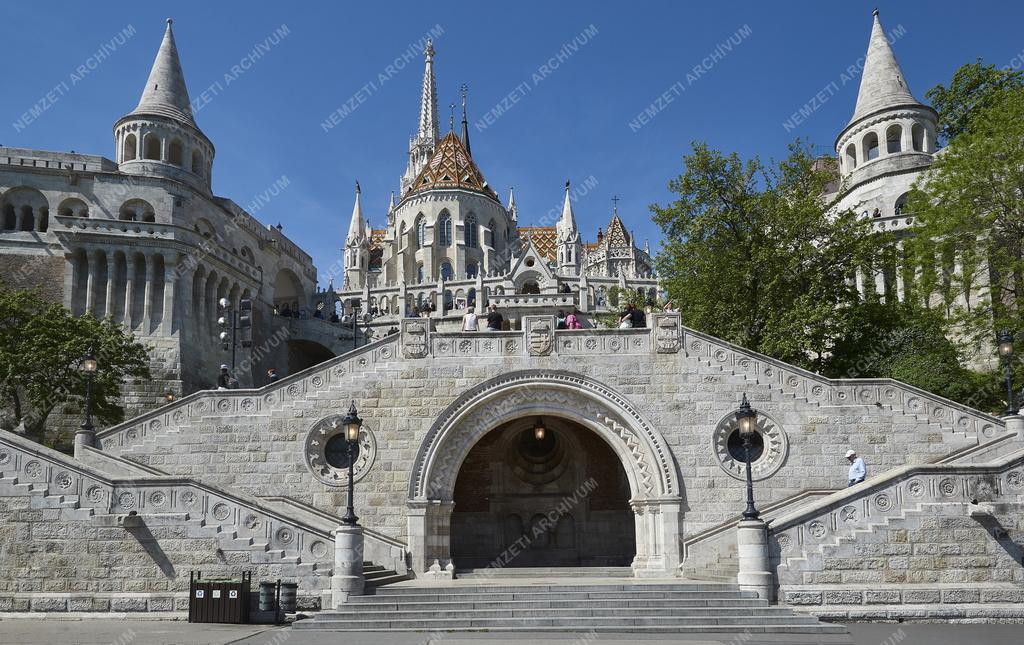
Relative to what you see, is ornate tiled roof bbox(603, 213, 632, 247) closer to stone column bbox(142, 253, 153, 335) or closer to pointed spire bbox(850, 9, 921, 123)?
pointed spire bbox(850, 9, 921, 123)

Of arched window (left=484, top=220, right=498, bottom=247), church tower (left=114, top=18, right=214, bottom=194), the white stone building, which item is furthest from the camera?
arched window (left=484, top=220, right=498, bottom=247)

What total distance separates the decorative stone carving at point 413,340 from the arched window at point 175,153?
2850cm

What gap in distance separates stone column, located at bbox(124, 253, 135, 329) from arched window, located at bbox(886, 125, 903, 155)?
35970 millimetres

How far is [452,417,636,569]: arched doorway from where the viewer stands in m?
21.1

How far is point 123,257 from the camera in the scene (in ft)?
116

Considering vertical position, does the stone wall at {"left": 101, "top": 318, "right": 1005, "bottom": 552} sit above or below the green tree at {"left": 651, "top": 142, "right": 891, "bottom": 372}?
below

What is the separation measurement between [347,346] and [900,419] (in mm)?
31918

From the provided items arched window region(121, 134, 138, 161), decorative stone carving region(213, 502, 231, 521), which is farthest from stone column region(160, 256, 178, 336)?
decorative stone carving region(213, 502, 231, 521)

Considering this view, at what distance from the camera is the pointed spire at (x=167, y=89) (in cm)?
4156

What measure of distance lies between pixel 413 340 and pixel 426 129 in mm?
84859

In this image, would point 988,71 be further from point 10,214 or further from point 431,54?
point 431,54

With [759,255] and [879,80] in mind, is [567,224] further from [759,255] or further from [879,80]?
[759,255]

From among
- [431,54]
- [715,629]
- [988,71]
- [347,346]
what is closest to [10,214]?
[347,346]

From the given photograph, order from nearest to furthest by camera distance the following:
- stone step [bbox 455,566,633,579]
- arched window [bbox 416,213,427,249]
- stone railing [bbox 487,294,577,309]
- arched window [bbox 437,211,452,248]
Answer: stone step [bbox 455,566,633,579] < stone railing [bbox 487,294,577,309] < arched window [bbox 437,211,452,248] < arched window [bbox 416,213,427,249]
